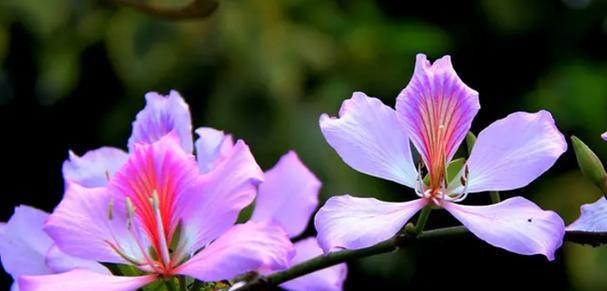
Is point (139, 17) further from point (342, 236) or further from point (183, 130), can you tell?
point (342, 236)

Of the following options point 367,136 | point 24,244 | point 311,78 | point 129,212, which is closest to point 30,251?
point 24,244

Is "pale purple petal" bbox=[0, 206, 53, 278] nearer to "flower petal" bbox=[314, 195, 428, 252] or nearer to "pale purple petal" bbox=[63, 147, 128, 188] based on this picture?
"pale purple petal" bbox=[63, 147, 128, 188]

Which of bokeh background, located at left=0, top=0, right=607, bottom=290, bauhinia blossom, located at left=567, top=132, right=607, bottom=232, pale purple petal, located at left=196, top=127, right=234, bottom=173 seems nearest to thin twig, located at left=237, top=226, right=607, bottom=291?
bauhinia blossom, located at left=567, top=132, right=607, bottom=232

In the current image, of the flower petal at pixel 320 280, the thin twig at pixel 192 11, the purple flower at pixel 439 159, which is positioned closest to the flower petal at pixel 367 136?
the purple flower at pixel 439 159

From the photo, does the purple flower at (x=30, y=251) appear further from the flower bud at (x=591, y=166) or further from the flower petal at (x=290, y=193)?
the flower bud at (x=591, y=166)

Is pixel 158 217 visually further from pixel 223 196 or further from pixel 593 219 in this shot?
pixel 593 219
